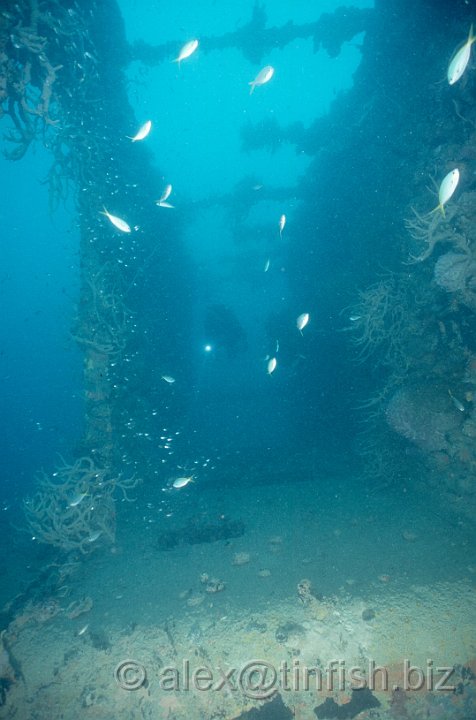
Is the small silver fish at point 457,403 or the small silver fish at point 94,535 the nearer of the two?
the small silver fish at point 457,403

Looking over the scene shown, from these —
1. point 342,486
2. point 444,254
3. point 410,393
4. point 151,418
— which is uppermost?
point 444,254

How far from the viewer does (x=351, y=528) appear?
6.54m

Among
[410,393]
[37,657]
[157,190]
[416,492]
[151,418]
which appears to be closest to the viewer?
[37,657]

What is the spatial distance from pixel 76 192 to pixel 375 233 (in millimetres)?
8435

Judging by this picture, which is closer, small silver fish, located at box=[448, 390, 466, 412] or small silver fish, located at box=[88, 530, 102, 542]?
small silver fish, located at box=[448, 390, 466, 412]

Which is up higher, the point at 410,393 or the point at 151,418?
the point at 410,393

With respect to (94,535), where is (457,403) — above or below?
above

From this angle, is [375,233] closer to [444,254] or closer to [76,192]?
[444,254]

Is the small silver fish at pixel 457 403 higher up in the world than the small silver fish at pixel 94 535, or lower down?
higher up

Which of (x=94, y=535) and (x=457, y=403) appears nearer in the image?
(x=457, y=403)

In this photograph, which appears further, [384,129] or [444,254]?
[384,129]

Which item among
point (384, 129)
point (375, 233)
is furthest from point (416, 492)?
point (384, 129)

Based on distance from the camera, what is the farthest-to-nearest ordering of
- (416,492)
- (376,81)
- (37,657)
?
(376,81), (416,492), (37,657)

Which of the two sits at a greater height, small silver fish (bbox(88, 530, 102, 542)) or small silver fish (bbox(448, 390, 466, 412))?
small silver fish (bbox(448, 390, 466, 412))
